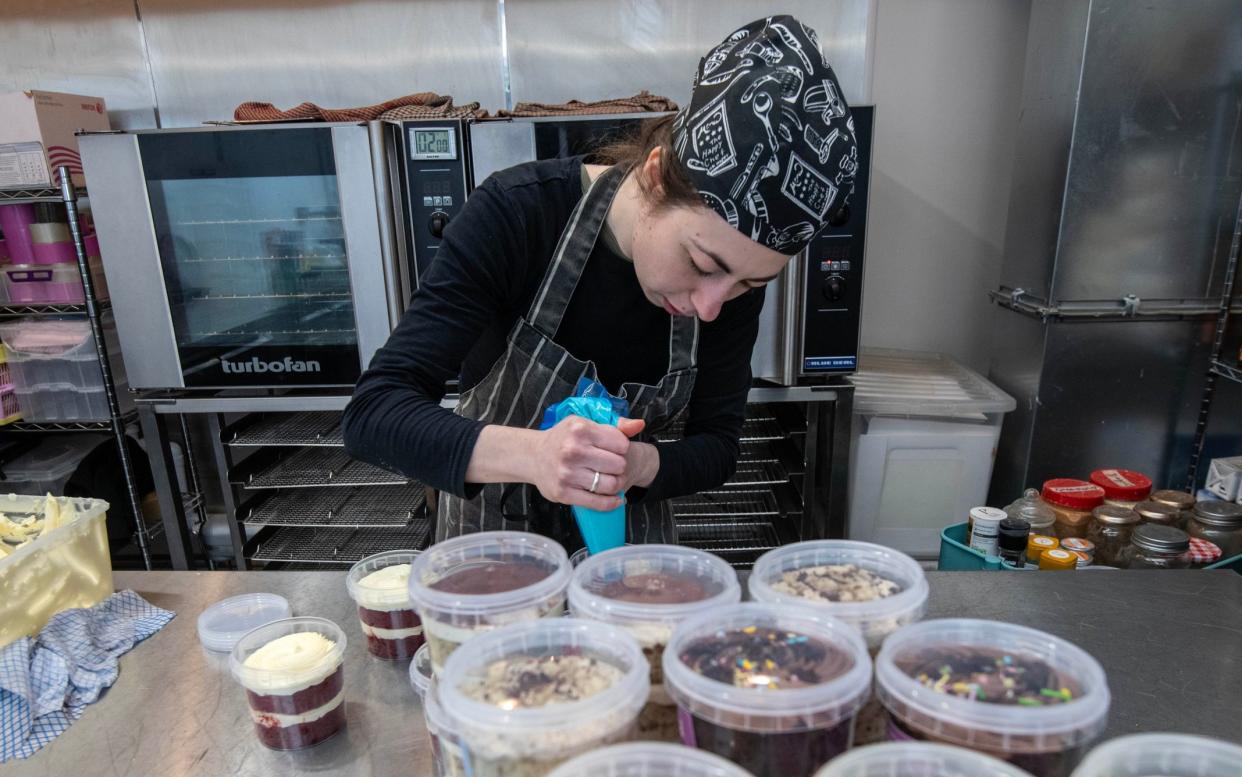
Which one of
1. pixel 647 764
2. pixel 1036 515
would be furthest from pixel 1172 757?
pixel 1036 515

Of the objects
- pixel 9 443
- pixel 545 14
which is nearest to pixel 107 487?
pixel 9 443

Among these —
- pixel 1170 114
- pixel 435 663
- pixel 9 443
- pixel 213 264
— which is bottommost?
pixel 9 443

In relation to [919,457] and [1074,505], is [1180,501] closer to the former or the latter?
[1074,505]

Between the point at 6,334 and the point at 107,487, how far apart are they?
608 millimetres

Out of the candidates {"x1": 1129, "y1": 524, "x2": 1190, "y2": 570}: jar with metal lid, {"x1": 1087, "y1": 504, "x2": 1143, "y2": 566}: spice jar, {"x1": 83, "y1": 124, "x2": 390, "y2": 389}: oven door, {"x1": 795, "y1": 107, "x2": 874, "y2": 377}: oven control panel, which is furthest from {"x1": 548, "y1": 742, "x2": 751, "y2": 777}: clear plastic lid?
{"x1": 83, "y1": 124, "x2": 390, "y2": 389}: oven door

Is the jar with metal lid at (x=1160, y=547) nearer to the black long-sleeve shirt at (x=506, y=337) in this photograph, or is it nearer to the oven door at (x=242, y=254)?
the black long-sleeve shirt at (x=506, y=337)

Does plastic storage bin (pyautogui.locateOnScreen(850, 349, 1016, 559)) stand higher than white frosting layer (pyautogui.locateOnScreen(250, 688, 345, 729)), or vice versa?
white frosting layer (pyautogui.locateOnScreen(250, 688, 345, 729))

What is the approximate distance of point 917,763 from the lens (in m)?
0.51

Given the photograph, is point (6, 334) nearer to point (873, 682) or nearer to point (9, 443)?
point (9, 443)

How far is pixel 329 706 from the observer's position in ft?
2.80

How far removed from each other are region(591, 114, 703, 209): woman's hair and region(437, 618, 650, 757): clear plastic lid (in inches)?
21.4

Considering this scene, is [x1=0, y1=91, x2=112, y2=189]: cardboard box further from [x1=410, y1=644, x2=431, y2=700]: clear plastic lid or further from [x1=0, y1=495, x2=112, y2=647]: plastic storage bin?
[x1=410, y1=644, x2=431, y2=700]: clear plastic lid

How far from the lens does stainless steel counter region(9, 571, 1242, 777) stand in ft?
2.72

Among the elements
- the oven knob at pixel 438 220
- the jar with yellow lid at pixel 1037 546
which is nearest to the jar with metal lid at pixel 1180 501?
the jar with yellow lid at pixel 1037 546
